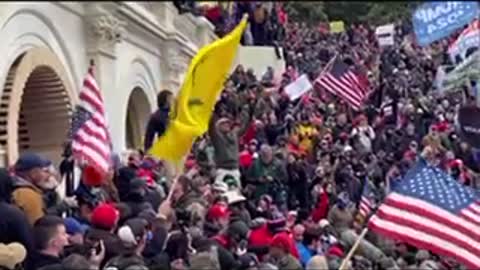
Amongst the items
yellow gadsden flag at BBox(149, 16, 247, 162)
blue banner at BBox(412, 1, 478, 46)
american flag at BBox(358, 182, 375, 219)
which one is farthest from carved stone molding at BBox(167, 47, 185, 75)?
yellow gadsden flag at BBox(149, 16, 247, 162)

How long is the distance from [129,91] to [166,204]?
388 inches

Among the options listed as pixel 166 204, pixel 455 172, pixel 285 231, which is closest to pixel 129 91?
pixel 455 172

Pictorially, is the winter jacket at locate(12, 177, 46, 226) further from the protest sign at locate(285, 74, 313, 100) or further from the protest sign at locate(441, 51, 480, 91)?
the protest sign at locate(285, 74, 313, 100)

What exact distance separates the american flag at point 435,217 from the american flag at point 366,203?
6317mm

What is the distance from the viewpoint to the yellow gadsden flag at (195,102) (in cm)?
1155

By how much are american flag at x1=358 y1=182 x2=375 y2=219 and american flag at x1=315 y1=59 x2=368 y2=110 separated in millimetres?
3580

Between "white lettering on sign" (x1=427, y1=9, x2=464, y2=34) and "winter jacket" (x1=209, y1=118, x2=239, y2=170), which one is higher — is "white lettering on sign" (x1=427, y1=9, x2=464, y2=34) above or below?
above

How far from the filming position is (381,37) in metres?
27.5

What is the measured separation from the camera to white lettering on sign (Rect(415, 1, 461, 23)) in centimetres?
2255

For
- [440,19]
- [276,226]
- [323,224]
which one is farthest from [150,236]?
[440,19]

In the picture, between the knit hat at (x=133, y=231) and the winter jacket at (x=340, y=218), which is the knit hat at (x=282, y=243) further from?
the winter jacket at (x=340, y=218)

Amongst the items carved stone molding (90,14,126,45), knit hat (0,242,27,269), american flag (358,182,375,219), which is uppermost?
carved stone molding (90,14,126,45)

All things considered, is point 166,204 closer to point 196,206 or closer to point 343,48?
point 196,206

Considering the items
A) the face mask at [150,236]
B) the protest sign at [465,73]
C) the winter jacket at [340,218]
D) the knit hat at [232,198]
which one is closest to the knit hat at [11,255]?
the face mask at [150,236]
